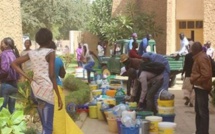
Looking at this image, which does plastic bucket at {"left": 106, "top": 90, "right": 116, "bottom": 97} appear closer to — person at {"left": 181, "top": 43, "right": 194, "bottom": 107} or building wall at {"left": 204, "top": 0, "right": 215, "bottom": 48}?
person at {"left": 181, "top": 43, "right": 194, "bottom": 107}

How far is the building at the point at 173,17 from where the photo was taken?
3162 centimetres

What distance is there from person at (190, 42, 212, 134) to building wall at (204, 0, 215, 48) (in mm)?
16384

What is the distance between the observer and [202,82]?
8.38m

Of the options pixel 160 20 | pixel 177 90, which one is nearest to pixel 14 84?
pixel 177 90

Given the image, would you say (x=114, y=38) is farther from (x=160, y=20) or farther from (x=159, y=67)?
(x=159, y=67)

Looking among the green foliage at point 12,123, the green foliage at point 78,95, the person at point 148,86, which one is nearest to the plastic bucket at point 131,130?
the person at point 148,86

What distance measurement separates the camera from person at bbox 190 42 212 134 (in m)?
8.38

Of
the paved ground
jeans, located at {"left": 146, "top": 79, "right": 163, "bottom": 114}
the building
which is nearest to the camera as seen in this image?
the paved ground

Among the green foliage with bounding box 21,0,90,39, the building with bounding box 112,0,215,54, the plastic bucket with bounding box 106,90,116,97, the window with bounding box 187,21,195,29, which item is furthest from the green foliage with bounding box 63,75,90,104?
the green foliage with bounding box 21,0,90,39

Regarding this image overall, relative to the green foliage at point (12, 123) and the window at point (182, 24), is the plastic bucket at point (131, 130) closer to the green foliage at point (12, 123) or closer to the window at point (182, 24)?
the green foliage at point (12, 123)

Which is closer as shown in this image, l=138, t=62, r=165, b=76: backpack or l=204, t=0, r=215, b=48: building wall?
l=138, t=62, r=165, b=76: backpack

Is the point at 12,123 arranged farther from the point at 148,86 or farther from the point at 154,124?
the point at 148,86

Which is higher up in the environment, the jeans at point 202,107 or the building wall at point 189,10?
the building wall at point 189,10

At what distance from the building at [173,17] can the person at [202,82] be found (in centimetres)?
2183
